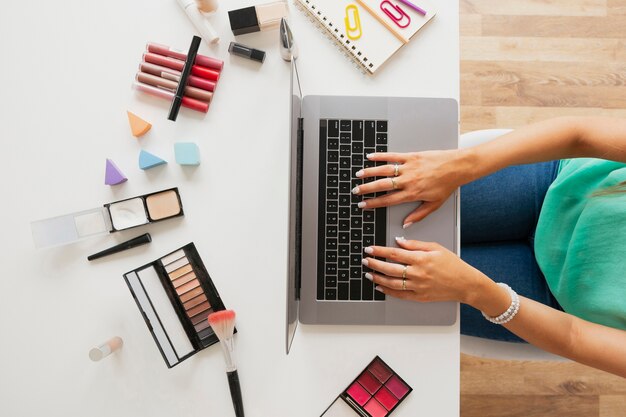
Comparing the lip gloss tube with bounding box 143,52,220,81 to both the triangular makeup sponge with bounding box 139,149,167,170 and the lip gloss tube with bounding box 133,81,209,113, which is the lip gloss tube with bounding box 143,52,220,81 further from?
the triangular makeup sponge with bounding box 139,149,167,170

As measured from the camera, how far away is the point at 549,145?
0.89 meters

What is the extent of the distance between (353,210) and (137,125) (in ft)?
1.41

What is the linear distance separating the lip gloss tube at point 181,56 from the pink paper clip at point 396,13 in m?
0.32

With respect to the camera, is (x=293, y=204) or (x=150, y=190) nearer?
(x=293, y=204)

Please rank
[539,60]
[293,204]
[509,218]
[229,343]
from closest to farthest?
[293,204]
[229,343]
[509,218]
[539,60]

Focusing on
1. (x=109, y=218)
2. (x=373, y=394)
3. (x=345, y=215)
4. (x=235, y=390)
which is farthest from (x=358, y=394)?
(x=109, y=218)

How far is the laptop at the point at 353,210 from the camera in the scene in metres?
0.88

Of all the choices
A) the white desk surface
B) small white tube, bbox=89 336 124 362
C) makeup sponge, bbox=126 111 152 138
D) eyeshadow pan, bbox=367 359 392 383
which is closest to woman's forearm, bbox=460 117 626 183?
the white desk surface

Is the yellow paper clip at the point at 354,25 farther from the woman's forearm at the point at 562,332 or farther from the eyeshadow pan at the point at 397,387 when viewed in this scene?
the eyeshadow pan at the point at 397,387

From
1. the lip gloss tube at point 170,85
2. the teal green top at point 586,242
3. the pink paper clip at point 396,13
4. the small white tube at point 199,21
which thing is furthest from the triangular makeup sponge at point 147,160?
the teal green top at point 586,242

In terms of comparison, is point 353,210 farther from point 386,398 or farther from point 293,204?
point 386,398

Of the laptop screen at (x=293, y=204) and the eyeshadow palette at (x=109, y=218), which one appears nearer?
the laptop screen at (x=293, y=204)

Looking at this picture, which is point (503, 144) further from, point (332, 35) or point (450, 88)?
point (332, 35)

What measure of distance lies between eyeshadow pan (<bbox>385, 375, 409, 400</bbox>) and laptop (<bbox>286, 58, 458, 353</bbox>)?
10cm
